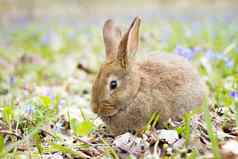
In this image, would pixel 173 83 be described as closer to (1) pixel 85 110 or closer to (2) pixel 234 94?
(2) pixel 234 94

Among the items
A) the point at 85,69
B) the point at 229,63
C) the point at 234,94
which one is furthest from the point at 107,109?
the point at 85,69

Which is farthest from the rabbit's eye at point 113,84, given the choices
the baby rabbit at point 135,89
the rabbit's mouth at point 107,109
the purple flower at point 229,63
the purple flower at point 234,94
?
the purple flower at point 229,63

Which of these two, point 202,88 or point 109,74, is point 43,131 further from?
point 202,88

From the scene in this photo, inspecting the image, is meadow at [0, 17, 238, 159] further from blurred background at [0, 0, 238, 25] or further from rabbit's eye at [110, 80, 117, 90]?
blurred background at [0, 0, 238, 25]

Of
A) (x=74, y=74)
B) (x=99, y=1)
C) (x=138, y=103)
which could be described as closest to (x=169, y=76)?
(x=138, y=103)

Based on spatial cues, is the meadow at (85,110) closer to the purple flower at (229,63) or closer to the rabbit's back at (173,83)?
the purple flower at (229,63)

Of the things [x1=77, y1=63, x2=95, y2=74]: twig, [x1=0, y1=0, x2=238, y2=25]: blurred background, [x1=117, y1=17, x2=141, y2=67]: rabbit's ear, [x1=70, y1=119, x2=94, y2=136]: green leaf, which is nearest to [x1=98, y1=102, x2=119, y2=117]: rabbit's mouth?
[x1=70, y1=119, x2=94, y2=136]: green leaf
